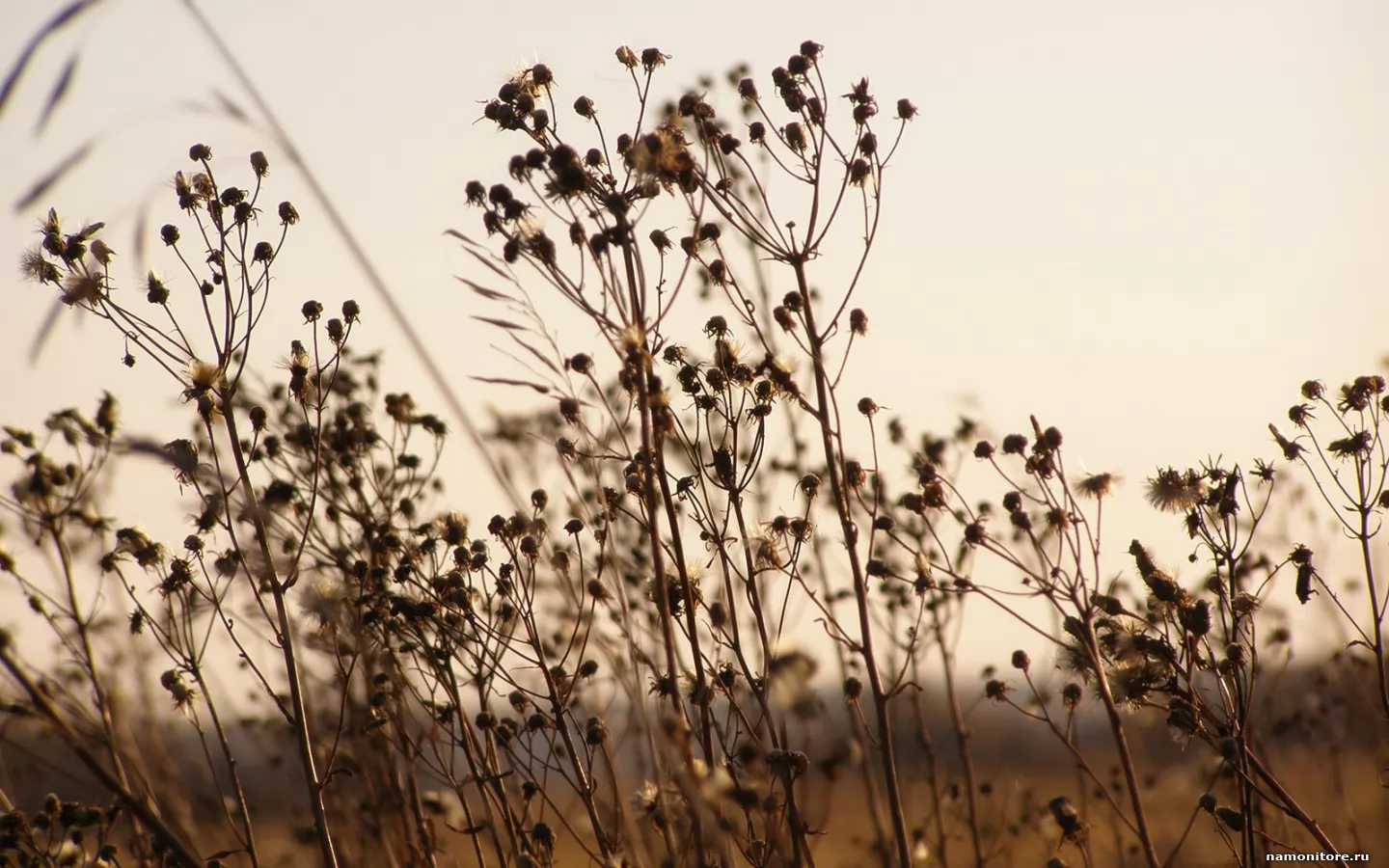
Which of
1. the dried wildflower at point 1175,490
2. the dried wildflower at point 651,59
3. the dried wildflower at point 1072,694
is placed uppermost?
the dried wildflower at point 651,59

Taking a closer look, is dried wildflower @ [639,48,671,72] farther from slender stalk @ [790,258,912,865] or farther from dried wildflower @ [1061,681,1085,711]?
dried wildflower @ [1061,681,1085,711]

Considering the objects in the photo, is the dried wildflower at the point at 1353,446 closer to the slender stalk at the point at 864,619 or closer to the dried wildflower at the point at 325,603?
the slender stalk at the point at 864,619

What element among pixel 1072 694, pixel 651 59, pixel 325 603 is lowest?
pixel 325 603

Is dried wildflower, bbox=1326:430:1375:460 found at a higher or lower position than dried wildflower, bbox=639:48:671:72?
lower

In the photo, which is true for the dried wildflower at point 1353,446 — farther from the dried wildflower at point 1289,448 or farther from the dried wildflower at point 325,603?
the dried wildflower at point 325,603

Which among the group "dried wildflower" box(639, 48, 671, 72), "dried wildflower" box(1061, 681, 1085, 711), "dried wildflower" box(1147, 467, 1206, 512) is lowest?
"dried wildflower" box(1061, 681, 1085, 711)

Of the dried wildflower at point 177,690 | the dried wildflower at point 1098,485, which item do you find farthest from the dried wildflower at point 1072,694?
the dried wildflower at point 177,690

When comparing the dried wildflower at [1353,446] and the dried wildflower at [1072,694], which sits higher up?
the dried wildflower at [1353,446]

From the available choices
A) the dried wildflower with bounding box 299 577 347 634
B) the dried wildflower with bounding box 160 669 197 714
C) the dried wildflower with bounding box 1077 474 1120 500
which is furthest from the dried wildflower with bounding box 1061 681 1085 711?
the dried wildflower with bounding box 160 669 197 714

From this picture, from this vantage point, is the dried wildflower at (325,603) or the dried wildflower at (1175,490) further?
the dried wildflower at (1175,490)

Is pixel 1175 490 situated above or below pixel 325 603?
above

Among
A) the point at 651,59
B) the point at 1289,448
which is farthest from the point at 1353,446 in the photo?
the point at 651,59

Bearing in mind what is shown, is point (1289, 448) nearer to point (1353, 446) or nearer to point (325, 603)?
point (1353, 446)

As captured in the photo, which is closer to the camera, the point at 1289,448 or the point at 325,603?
the point at 325,603
